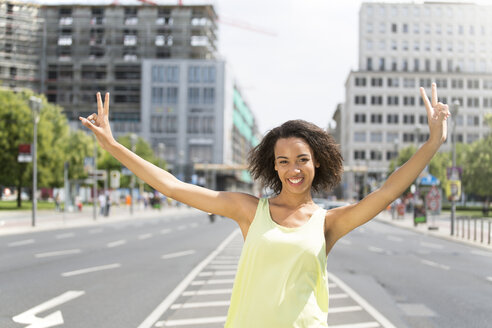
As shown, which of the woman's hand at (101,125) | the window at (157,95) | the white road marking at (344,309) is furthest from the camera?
the window at (157,95)

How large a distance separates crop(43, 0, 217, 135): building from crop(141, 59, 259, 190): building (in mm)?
3937

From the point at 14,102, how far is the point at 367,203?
56.4 meters

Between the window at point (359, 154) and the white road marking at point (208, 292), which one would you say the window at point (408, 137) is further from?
the white road marking at point (208, 292)

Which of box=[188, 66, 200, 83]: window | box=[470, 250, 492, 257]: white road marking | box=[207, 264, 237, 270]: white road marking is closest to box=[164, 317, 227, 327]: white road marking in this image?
box=[207, 264, 237, 270]: white road marking

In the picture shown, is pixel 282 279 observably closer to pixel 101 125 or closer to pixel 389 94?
pixel 101 125

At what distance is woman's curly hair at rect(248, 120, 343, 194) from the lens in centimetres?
349

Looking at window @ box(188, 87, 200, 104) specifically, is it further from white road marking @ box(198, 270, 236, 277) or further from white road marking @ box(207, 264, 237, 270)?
white road marking @ box(198, 270, 236, 277)

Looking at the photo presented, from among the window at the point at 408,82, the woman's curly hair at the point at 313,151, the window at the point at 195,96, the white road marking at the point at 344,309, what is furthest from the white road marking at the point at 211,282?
the window at the point at 408,82

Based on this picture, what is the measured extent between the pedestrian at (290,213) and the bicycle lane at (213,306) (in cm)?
492

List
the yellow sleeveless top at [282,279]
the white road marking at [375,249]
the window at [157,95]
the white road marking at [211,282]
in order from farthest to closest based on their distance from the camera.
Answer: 1. the window at [157,95]
2. the white road marking at [375,249]
3. the white road marking at [211,282]
4. the yellow sleeveless top at [282,279]

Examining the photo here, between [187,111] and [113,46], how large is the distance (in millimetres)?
17685

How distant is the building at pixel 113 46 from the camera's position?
108562 millimetres

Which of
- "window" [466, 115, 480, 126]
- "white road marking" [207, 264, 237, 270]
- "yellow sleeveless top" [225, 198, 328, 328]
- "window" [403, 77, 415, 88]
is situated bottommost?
"white road marking" [207, 264, 237, 270]

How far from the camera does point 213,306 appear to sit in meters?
9.59
